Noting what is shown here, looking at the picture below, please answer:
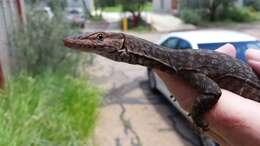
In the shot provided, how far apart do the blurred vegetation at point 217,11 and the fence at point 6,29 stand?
1908 centimetres

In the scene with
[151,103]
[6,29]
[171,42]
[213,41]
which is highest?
[6,29]

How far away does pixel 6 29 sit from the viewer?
23.3 feet

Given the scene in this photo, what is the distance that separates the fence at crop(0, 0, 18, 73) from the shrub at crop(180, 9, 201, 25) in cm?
1829

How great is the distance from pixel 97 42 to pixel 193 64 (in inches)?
21.4

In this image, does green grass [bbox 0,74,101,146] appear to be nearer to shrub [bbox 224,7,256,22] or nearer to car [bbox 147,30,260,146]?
car [bbox 147,30,260,146]

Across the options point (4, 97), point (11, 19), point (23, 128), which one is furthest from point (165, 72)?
point (11, 19)

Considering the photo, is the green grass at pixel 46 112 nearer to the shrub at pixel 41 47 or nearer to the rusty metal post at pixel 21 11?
the shrub at pixel 41 47

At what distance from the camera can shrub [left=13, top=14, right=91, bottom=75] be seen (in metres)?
7.25

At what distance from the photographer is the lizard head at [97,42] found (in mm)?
1799

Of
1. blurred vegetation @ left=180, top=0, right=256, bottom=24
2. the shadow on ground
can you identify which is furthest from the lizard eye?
blurred vegetation @ left=180, top=0, right=256, bottom=24

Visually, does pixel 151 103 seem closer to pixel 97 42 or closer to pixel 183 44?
pixel 183 44

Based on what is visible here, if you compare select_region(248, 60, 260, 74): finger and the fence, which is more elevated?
select_region(248, 60, 260, 74): finger

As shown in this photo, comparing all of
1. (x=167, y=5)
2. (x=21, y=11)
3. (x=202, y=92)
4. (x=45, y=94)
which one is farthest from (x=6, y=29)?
(x=167, y=5)

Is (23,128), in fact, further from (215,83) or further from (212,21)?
(212,21)
